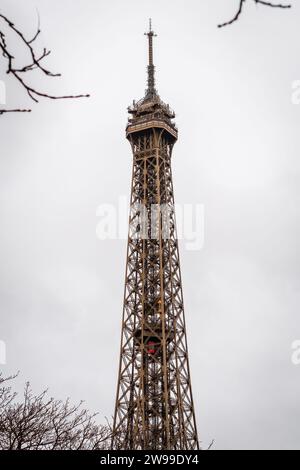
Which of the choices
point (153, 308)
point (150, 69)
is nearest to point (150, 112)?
point (150, 69)

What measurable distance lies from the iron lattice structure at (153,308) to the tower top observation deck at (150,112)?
10cm

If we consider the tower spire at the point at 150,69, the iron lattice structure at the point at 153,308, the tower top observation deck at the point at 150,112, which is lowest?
the iron lattice structure at the point at 153,308

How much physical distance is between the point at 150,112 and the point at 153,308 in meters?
19.0

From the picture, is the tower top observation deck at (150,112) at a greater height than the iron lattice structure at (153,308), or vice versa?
the tower top observation deck at (150,112)

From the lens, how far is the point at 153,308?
43.3 m

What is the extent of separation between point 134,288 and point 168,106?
1911 cm

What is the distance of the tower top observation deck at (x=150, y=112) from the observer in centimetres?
4900

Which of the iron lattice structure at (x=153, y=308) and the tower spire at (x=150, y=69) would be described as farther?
the tower spire at (x=150, y=69)

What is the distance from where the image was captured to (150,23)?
5431 cm

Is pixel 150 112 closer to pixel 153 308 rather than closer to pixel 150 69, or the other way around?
pixel 150 69
